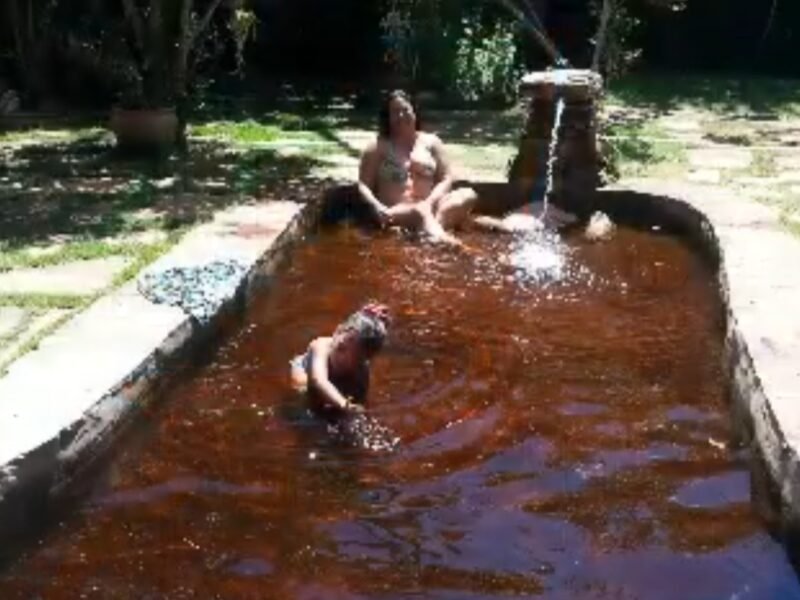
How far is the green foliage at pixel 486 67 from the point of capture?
15.8 m

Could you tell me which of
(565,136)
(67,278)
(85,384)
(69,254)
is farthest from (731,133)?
(85,384)

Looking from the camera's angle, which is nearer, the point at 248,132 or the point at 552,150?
the point at 552,150

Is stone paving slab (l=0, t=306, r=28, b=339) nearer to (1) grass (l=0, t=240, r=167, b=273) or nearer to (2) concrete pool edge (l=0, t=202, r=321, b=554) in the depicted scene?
(2) concrete pool edge (l=0, t=202, r=321, b=554)

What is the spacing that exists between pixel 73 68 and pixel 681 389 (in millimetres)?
11724

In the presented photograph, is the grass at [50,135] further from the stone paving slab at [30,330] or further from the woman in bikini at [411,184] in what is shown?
the stone paving slab at [30,330]

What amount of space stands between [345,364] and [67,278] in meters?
2.23

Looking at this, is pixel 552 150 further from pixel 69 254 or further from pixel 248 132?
pixel 248 132

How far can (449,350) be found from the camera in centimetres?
698

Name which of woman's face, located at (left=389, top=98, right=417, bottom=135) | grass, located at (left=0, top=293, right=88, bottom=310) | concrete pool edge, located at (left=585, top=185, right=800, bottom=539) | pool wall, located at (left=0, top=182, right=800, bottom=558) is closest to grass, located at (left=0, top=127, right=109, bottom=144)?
woman's face, located at (left=389, top=98, right=417, bottom=135)

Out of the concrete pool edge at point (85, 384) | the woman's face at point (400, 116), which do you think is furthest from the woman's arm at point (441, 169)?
the concrete pool edge at point (85, 384)

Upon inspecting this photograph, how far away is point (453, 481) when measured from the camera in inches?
207

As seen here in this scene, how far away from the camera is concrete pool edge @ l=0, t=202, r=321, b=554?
15.0ft

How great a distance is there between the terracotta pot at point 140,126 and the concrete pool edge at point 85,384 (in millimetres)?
4326

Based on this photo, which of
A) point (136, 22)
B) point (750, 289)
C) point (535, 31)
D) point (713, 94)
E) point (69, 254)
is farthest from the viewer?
point (713, 94)
